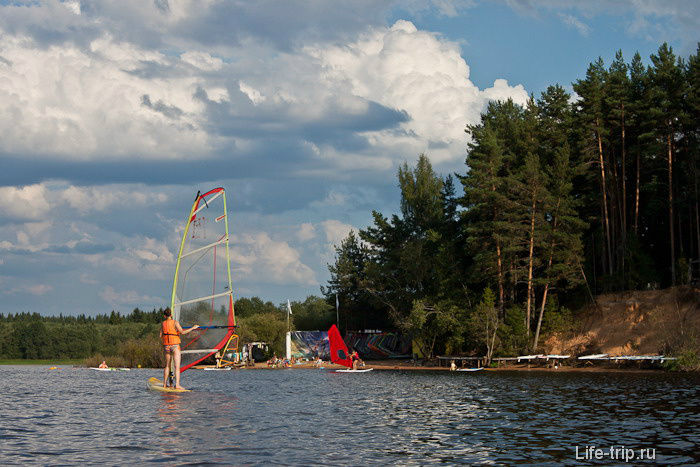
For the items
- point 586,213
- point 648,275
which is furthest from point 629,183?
point 648,275

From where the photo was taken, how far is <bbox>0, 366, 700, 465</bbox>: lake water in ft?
52.7

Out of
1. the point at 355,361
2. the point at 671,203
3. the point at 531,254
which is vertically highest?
the point at 671,203

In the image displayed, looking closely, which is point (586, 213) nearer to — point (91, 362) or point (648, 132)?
point (648, 132)

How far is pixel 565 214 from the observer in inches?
2387

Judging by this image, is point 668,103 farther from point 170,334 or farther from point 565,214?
point 170,334

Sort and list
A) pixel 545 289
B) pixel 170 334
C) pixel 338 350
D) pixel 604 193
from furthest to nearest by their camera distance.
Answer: pixel 338 350 < pixel 604 193 < pixel 545 289 < pixel 170 334

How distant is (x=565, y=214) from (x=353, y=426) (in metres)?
43.6

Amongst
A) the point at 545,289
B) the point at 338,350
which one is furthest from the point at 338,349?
the point at 545,289

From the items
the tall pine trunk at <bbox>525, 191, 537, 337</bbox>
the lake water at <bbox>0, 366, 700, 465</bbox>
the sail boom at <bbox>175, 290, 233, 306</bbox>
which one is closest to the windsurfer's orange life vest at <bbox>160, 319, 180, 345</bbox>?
the lake water at <bbox>0, 366, 700, 465</bbox>

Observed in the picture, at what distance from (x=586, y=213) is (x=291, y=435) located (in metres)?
52.5

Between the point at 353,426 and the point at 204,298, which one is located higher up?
the point at 204,298

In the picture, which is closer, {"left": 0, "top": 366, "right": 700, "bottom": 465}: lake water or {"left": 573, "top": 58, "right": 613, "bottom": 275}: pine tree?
{"left": 0, "top": 366, "right": 700, "bottom": 465}: lake water

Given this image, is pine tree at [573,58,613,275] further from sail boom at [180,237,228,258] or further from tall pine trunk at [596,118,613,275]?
sail boom at [180,237,228,258]

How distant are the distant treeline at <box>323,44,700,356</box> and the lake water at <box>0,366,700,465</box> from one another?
2587cm
